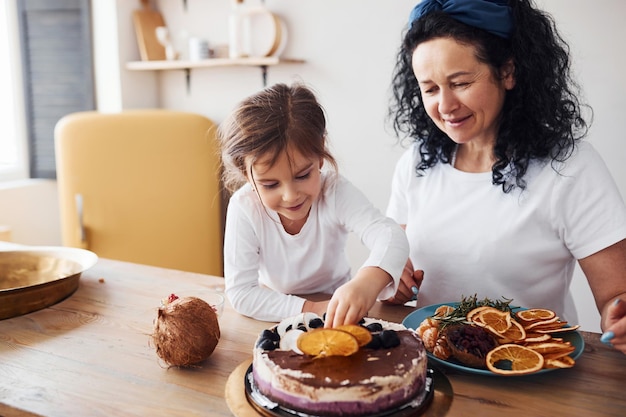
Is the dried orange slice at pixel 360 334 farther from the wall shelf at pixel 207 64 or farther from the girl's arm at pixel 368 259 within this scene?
the wall shelf at pixel 207 64

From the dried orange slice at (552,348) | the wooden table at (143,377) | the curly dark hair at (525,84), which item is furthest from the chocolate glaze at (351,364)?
the curly dark hair at (525,84)

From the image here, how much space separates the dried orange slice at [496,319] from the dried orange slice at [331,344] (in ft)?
1.07

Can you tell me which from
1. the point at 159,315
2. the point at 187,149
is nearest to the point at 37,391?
the point at 159,315

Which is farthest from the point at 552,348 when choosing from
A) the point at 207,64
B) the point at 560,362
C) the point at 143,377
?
the point at 207,64

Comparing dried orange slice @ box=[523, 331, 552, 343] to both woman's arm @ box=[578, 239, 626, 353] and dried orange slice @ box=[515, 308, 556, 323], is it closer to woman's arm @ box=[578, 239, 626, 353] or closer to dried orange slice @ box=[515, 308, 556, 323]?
dried orange slice @ box=[515, 308, 556, 323]

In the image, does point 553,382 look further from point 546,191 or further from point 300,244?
point 300,244

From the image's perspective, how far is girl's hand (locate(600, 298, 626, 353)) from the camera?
3.71ft

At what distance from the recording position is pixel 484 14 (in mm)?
1441

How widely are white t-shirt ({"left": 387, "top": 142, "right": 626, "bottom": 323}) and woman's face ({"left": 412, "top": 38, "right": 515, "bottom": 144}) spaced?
0.62 ft

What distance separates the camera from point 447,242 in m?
1.71

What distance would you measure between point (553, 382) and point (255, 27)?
2563mm

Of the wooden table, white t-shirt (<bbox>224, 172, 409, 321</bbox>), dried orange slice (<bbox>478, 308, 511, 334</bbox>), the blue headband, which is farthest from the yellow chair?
dried orange slice (<bbox>478, 308, 511, 334</bbox>)

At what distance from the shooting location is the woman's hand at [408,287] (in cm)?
152

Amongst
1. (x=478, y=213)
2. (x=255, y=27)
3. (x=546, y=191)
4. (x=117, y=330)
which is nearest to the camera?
(x=117, y=330)
